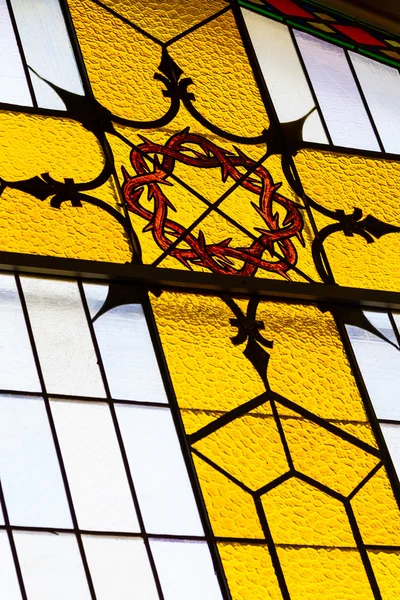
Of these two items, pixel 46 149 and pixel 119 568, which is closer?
pixel 119 568

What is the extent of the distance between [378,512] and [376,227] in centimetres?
123

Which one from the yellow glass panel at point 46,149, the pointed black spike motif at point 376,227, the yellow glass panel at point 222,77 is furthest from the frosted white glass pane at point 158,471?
the yellow glass panel at point 222,77

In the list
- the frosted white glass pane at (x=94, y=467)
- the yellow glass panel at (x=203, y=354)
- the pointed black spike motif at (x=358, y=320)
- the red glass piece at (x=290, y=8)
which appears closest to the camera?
the frosted white glass pane at (x=94, y=467)

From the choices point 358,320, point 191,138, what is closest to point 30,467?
point 358,320

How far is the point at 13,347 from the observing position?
13.2ft

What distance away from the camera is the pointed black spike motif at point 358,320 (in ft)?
14.9

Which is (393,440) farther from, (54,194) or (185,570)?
(54,194)

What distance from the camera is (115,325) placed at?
13.8 ft

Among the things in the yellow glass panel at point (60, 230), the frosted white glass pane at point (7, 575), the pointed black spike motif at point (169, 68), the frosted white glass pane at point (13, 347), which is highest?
the pointed black spike motif at point (169, 68)

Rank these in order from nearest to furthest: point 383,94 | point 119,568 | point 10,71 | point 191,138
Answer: point 119,568 < point 10,71 < point 191,138 < point 383,94

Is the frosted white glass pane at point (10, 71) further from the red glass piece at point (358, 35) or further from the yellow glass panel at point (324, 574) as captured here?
the yellow glass panel at point (324, 574)

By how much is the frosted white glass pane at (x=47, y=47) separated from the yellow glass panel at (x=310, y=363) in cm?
107

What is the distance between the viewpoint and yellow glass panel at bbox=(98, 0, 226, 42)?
518cm

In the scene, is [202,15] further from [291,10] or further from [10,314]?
[10,314]
